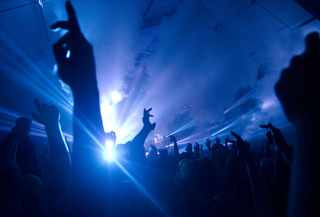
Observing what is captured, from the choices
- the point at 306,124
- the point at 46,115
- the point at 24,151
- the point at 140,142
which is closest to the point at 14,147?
the point at 46,115

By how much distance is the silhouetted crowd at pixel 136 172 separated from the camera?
74 cm

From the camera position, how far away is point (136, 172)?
8.23 ft

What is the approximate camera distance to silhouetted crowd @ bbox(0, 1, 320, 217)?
2.41ft

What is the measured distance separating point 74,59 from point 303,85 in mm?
1394

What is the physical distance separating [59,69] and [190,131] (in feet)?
98.4

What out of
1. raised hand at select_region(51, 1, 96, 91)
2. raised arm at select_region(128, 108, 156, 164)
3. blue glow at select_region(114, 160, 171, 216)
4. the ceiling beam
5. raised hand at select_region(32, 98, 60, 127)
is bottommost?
blue glow at select_region(114, 160, 171, 216)

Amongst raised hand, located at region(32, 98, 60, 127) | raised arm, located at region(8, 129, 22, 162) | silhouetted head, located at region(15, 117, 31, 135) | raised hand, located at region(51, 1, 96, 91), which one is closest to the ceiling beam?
raised hand, located at region(51, 1, 96, 91)

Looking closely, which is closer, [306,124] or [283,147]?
[306,124]

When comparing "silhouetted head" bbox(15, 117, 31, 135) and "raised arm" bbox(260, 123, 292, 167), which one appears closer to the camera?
"raised arm" bbox(260, 123, 292, 167)

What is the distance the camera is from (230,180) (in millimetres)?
2148

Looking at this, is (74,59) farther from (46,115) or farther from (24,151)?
(24,151)

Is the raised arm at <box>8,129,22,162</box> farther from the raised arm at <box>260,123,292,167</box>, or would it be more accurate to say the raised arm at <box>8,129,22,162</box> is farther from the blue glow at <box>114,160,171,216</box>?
the raised arm at <box>260,123,292,167</box>

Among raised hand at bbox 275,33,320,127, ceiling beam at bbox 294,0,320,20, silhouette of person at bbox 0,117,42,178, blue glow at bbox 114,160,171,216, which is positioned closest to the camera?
raised hand at bbox 275,33,320,127

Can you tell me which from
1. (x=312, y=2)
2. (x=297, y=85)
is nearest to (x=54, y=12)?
(x=297, y=85)
